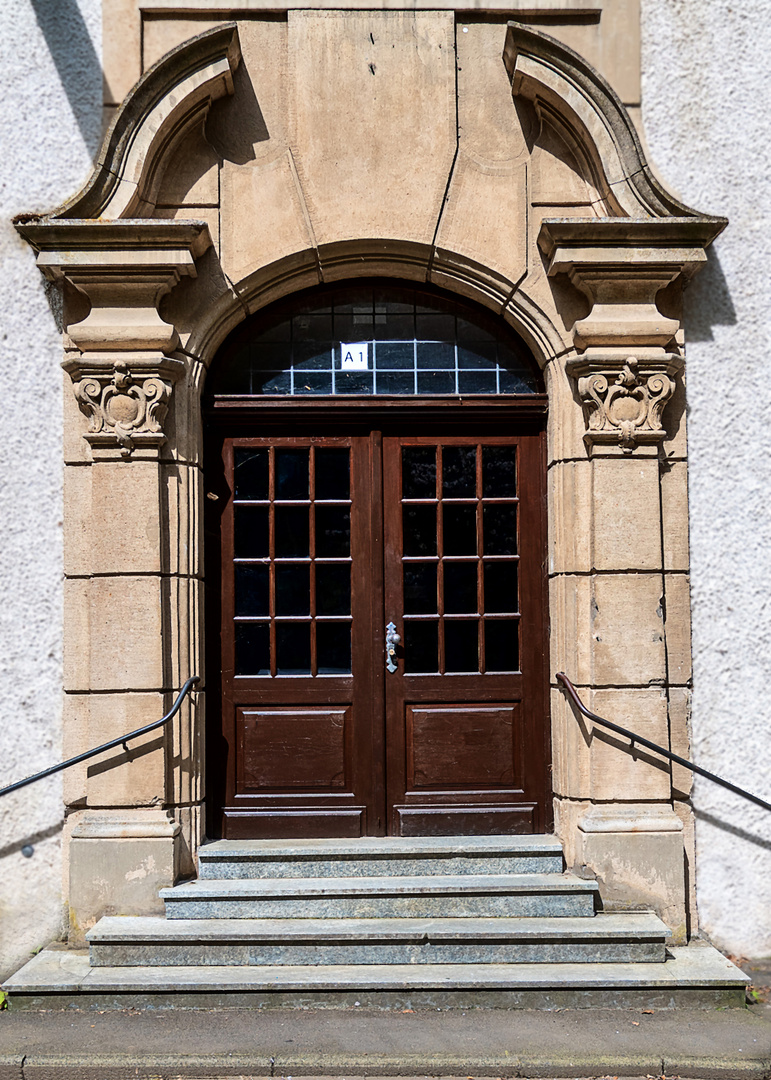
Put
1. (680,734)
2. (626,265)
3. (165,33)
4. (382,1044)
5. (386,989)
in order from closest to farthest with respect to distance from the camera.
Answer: (382,1044) → (386,989) → (626,265) → (680,734) → (165,33)

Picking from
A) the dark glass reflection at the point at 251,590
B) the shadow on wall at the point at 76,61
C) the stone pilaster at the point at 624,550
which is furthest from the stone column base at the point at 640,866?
the shadow on wall at the point at 76,61

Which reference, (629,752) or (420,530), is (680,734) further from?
(420,530)

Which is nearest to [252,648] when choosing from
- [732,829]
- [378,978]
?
[378,978]

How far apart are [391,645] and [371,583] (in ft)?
1.23

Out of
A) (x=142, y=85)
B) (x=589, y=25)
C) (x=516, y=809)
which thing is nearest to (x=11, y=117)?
(x=142, y=85)

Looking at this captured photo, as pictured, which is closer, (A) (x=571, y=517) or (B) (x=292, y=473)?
(A) (x=571, y=517)

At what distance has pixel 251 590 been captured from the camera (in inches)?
227

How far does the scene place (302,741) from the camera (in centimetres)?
569

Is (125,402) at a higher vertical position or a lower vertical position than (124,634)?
higher

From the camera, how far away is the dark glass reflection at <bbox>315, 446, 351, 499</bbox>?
19.0 ft

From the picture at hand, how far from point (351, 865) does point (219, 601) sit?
1645 mm

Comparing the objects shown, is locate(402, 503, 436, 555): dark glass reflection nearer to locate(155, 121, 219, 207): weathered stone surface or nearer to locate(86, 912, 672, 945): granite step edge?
locate(155, 121, 219, 207): weathered stone surface

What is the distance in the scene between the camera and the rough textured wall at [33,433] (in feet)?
17.6

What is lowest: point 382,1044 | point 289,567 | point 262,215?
point 382,1044
